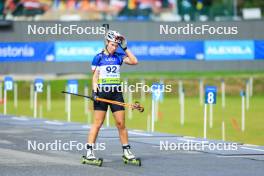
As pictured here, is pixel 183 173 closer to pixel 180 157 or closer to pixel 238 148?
pixel 180 157

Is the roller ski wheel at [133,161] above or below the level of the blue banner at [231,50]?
below

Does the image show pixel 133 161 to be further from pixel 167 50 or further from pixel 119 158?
pixel 167 50

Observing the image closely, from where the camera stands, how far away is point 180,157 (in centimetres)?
1820

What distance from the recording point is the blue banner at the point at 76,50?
146ft

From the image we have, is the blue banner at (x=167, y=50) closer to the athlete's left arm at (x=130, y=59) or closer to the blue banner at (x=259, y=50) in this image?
the blue banner at (x=259, y=50)

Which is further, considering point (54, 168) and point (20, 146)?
point (20, 146)

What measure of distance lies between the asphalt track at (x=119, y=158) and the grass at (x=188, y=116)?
3.13 meters

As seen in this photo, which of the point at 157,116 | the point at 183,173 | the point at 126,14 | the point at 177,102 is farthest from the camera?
the point at 126,14

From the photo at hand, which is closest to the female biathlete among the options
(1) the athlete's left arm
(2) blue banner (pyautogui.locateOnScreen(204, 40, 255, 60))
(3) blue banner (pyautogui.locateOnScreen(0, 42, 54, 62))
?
(1) the athlete's left arm

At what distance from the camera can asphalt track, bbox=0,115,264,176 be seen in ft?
52.0

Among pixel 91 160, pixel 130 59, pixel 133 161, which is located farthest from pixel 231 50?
pixel 91 160

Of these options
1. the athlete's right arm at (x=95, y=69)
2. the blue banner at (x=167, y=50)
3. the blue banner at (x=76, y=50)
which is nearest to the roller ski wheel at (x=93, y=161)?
the athlete's right arm at (x=95, y=69)

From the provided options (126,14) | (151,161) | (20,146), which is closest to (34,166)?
(151,161)

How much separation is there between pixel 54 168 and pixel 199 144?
5.42m
